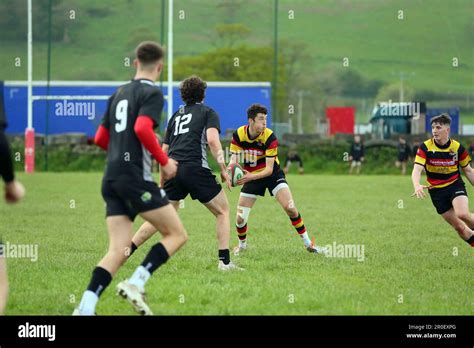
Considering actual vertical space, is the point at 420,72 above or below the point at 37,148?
above

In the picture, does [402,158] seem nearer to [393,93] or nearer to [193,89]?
[193,89]

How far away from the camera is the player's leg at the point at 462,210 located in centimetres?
1061

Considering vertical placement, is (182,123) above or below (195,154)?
above

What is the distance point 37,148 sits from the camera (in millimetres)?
36500

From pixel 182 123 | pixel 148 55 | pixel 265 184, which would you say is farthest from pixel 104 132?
pixel 265 184

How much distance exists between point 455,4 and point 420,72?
18.4 meters

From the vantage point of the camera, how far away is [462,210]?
10.6 metres

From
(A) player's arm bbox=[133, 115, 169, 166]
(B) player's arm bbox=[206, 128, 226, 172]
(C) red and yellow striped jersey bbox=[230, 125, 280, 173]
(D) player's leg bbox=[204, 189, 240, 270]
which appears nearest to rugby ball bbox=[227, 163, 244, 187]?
(C) red and yellow striped jersey bbox=[230, 125, 280, 173]

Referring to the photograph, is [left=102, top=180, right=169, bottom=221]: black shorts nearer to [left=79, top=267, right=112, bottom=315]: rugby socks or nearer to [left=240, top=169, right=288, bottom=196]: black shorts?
[left=79, top=267, right=112, bottom=315]: rugby socks

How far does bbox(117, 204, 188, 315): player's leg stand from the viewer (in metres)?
6.61

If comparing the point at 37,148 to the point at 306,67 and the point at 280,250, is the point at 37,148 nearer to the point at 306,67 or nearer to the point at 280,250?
the point at 280,250

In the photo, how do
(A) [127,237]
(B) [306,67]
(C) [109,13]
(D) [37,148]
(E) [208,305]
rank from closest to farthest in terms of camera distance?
(A) [127,237] → (E) [208,305] → (D) [37,148] → (B) [306,67] → (C) [109,13]

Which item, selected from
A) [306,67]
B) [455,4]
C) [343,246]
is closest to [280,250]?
[343,246]

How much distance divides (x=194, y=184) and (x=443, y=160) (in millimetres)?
3420
